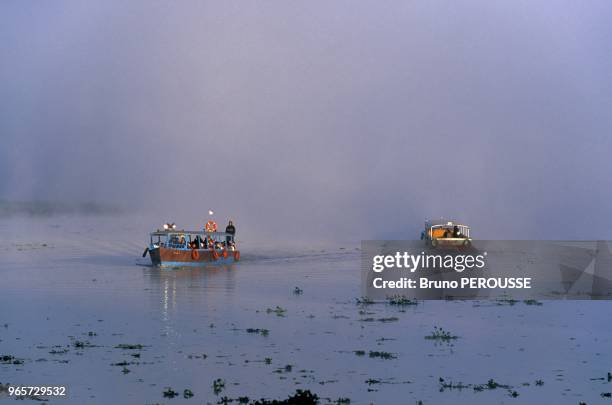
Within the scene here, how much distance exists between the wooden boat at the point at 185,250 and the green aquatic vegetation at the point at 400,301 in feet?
82.6

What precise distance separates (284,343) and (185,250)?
39.4m

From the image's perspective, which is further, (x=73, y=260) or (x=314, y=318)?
(x=73, y=260)

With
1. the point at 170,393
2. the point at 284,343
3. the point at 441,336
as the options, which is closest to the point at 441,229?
the point at 441,336

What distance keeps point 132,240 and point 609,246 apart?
64.7m

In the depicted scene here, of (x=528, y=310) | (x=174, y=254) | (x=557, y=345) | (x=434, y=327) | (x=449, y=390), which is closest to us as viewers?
(x=449, y=390)

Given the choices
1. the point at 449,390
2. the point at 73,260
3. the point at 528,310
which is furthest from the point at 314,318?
the point at 73,260

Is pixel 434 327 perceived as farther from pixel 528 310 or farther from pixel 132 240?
pixel 132 240

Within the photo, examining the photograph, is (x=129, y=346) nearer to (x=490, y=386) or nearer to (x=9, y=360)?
(x=9, y=360)

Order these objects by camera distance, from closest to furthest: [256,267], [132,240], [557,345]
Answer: [557,345]
[256,267]
[132,240]

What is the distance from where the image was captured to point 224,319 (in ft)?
135

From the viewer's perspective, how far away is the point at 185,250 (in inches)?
2852

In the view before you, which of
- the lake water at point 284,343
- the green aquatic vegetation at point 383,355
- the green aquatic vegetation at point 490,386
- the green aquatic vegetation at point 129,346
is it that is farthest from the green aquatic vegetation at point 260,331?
the green aquatic vegetation at point 490,386

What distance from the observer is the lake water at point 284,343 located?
26375 mm

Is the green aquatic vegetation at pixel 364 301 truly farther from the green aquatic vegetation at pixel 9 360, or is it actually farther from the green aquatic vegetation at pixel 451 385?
the green aquatic vegetation at pixel 9 360
